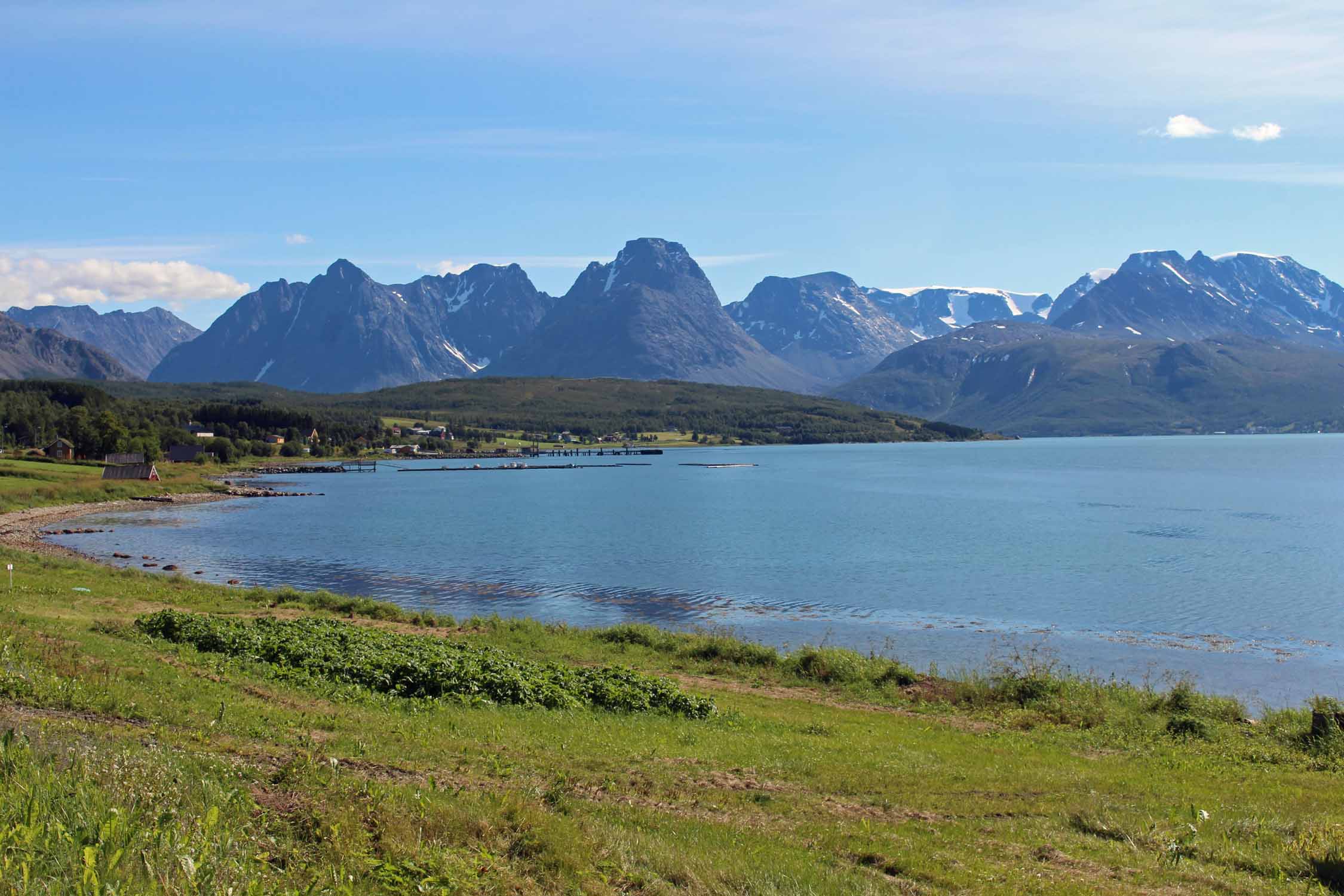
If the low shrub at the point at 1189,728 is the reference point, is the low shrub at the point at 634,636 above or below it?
below

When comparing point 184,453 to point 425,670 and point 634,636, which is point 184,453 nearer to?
point 634,636

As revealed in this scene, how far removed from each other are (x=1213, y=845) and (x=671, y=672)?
1840 cm

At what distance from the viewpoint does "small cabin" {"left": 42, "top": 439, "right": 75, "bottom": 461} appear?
150 meters

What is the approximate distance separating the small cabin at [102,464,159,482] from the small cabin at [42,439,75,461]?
2287 centimetres

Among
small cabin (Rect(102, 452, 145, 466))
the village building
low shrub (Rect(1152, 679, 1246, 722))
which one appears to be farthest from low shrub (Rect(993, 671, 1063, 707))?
the village building

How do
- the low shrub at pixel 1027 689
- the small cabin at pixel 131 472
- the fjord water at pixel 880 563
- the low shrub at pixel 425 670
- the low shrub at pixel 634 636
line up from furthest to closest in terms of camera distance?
the small cabin at pixel 131 472, the fjord water at pixel 880 563, the low shrub at pixel 634 636, the low shrub at pixel 1027 689, the low shrub at pixel 425 670

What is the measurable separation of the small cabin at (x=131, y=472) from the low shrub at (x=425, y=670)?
393 ft

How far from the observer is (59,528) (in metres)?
80.4

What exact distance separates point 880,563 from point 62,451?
141382 mm

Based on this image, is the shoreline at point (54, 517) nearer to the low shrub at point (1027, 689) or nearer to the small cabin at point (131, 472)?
the small cabin at point (131, 472)

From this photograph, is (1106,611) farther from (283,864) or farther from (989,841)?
(283,864)

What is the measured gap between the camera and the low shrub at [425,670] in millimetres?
20141

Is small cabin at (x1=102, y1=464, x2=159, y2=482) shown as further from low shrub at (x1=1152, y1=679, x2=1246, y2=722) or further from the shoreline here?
low shrub at (x1=1152, y1=679, x2=1246, y2=722)

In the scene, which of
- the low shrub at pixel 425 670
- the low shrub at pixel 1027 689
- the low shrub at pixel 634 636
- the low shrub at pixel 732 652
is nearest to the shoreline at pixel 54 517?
the low shrub at pixel 634 636
